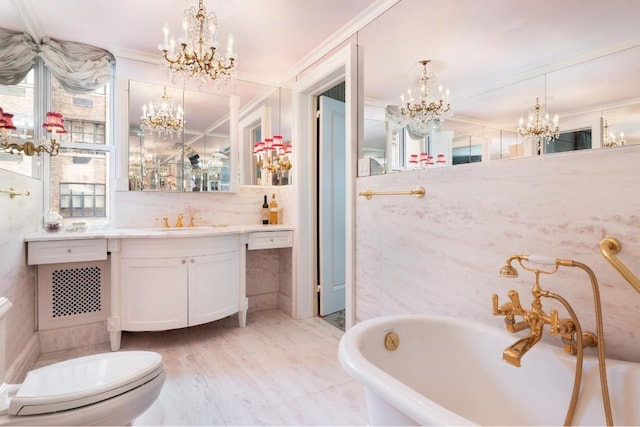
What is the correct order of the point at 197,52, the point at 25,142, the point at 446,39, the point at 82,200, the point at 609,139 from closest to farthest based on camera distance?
the point at 609,139 < the point at 446,39 < the point at 197,52 < the point at 25,142 < the point at 82,200

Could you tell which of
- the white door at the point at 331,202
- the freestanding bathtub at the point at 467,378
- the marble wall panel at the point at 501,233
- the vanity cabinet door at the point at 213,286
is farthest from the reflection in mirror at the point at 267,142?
the freestanding bathtub at the point at 467,378

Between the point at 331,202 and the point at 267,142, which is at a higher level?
the point at 267,142

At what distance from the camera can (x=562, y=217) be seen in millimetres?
1328

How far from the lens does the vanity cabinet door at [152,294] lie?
2457 mm

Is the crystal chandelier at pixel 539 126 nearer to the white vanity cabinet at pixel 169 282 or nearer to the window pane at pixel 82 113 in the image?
the white vanity cabinet at pixel 169 282

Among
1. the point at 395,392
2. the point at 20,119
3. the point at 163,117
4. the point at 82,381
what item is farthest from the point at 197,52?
the point at 395,392

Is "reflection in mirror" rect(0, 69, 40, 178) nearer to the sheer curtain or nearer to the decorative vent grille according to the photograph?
the sheer curtain

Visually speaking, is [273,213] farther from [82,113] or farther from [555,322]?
[555,322]

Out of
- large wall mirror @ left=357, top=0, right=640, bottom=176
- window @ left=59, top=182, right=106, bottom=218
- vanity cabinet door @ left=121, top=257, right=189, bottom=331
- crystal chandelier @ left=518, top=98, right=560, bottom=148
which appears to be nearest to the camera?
large wall mirror @ left=357, top=0, right=640, bottom=176

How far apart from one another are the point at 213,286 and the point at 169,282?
0.34 m

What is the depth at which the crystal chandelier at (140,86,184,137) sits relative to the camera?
2.95 meters

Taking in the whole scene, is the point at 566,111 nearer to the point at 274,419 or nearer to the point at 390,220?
the point at 390,220

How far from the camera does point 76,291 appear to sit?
2619 millimetres

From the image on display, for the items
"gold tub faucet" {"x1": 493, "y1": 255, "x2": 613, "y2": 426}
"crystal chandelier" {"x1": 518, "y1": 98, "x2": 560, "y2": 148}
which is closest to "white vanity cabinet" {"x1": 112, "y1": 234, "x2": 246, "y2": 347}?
"gold tub faucet" {"x1": 493, "y1": 255, "x2": 613, "y2": 426}
